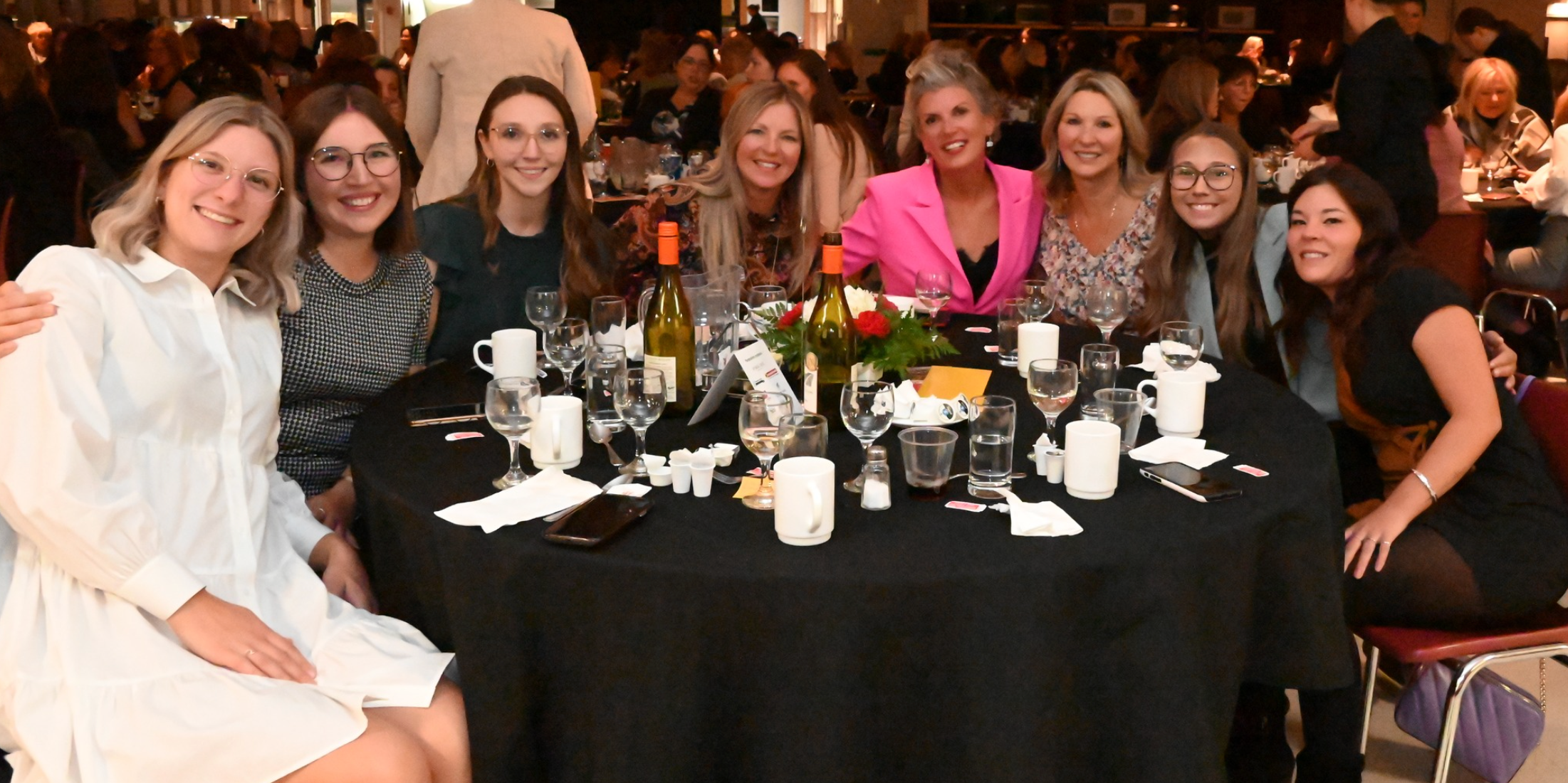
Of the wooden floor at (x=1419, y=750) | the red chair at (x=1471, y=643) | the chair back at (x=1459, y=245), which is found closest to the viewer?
the red chair at (x=1471, y=643)

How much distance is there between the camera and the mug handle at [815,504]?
1.74 metres

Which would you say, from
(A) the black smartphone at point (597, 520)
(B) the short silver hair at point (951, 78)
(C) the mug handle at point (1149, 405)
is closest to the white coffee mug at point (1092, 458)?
(C) the mug handle at point (1149, 405)

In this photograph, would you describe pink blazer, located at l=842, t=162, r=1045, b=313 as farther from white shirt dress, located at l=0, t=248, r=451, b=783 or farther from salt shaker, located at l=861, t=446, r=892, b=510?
white shirt dress, located at l=0, t=248, r=451, b=783

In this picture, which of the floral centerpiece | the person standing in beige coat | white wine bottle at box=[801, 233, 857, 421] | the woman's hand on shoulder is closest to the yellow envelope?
the floral centerpiece

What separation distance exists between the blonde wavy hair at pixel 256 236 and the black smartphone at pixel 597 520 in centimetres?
81

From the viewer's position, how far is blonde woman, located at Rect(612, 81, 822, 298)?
365 cm

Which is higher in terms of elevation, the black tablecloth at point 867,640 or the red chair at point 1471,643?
the black tablecloth at point 867,640

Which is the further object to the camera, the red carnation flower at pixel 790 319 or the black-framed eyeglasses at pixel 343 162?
the black-framed eyeglasses at pixel 343 162

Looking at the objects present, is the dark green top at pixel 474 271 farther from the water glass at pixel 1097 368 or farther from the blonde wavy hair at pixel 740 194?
the water glass at pixel 1097 368

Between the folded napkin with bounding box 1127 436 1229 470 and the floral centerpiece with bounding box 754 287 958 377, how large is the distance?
45cm

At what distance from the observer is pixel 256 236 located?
91.3 inches

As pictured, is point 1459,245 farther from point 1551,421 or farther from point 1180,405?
point 1180,405

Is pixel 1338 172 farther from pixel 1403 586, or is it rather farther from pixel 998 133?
pixel 998 133

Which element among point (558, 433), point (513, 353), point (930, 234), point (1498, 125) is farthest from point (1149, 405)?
point (1498, 125)
